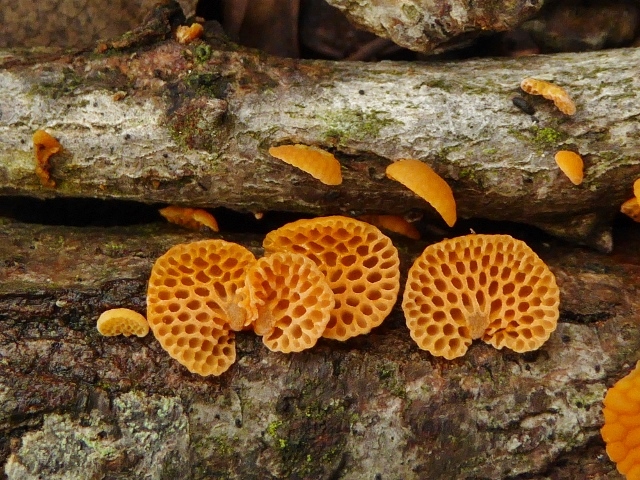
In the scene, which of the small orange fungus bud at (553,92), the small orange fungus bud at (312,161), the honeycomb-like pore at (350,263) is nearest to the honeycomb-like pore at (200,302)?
the honeycomb-like pore at (350,263)

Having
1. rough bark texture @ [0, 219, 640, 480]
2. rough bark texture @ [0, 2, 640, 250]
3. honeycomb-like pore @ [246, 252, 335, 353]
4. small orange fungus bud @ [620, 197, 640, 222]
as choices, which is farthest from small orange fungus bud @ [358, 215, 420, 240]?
small orange fungus bud @ [620, 197, 640, 222]

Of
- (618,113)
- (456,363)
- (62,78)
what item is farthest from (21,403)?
(618,113)

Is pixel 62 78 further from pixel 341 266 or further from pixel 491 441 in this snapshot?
pixel 491 441

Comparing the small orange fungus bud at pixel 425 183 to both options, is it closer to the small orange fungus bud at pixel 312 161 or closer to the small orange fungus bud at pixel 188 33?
the small orange fungus bud at pixel 312 161

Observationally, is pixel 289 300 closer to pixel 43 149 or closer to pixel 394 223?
pixel 394 223

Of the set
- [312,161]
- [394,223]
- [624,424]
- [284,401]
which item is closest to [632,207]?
[624,424]
